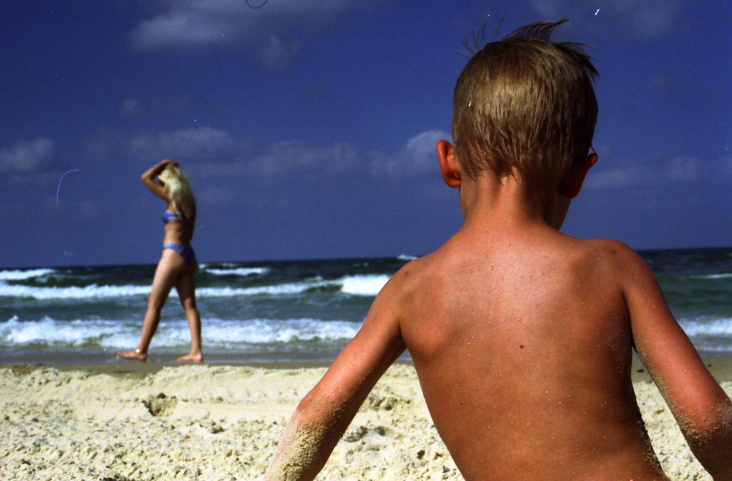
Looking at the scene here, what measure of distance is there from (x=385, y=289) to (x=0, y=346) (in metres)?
8.17

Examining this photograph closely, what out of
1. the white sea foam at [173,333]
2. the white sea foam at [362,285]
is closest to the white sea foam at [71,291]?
the white sea foam at [362,285]

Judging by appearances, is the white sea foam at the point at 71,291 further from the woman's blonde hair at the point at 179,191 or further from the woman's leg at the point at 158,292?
the woman's blonde hair at the point at 179,191

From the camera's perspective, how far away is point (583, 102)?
114 cm

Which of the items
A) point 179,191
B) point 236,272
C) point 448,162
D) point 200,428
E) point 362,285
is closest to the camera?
point 448,162

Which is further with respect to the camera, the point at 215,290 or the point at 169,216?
the point at 215,290

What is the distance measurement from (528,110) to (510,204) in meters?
0.16

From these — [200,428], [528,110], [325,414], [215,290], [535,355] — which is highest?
[528,110]

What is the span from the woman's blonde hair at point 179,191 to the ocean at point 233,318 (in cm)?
149

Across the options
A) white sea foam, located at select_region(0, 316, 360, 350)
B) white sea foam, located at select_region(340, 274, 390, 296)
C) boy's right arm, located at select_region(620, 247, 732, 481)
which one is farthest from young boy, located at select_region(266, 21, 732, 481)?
white sea foam, located at select_region(340, 274, 390, 296)

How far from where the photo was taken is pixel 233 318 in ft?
37.9

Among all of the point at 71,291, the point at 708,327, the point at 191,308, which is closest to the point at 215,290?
the point at 71,291

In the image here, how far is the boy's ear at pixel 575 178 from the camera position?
1.18 m

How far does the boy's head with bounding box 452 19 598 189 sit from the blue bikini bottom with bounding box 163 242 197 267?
5008 mm

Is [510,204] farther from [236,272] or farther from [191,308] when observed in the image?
[236,272]
